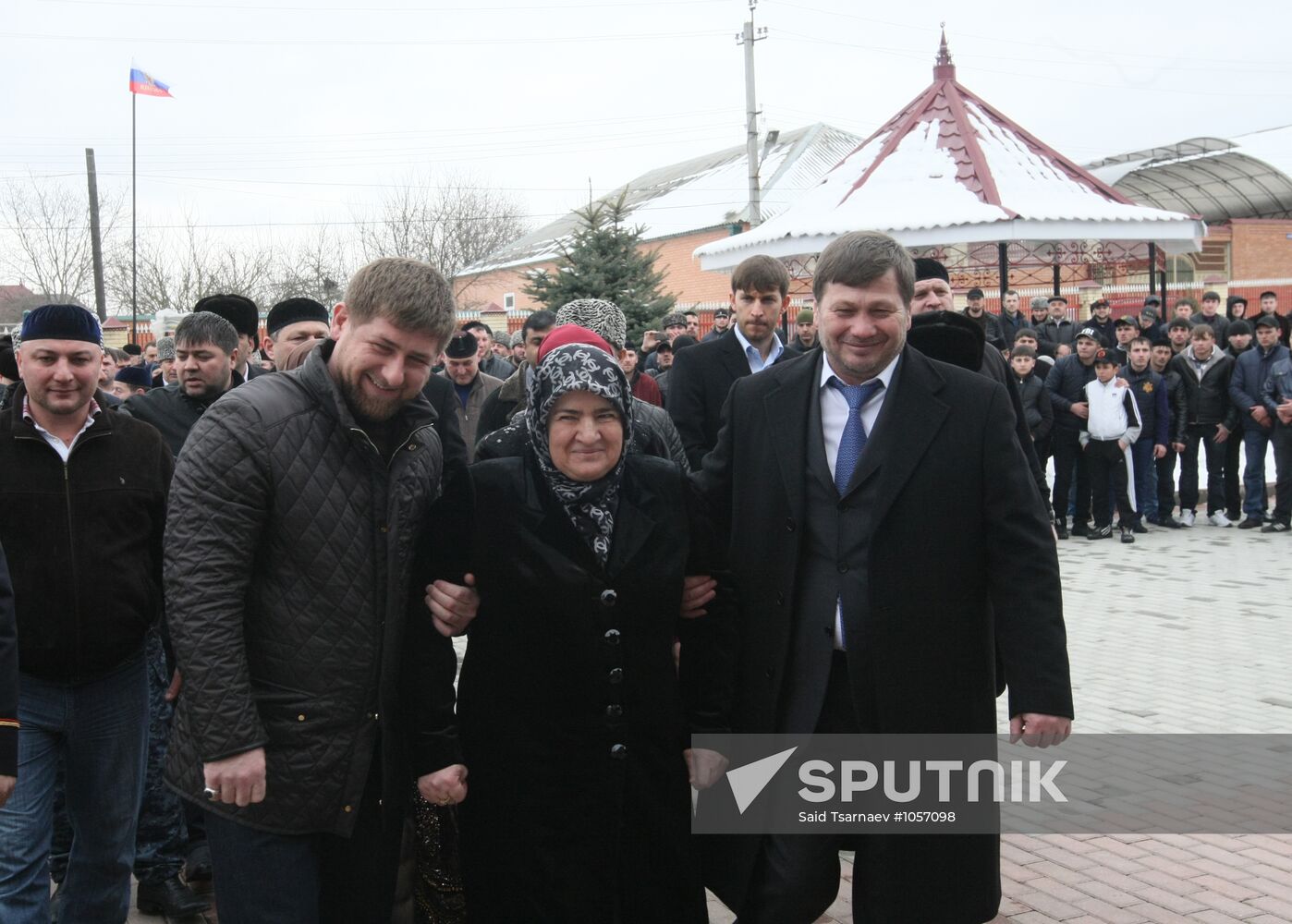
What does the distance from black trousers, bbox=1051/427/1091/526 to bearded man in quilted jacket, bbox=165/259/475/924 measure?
1090cm

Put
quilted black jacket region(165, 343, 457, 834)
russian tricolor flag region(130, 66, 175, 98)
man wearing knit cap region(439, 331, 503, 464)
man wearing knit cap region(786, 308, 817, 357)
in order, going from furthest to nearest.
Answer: russian tricolor flag region(130, 66, 175, 98) < man wearing knit cap region(786, 308, 817, 357) < man wearing knit cap region(439, 331, 503, 464) < quilted black jacket region(165, 343, 457, 834)

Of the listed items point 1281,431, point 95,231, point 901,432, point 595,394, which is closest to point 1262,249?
point 1281,431

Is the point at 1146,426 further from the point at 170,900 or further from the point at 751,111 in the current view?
the point at 751,111

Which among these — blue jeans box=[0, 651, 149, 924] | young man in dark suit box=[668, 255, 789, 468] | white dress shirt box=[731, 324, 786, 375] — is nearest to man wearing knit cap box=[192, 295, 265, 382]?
young man in dark suit box=[668, 255, 789, 468]

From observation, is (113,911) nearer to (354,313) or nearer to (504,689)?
(504,689)

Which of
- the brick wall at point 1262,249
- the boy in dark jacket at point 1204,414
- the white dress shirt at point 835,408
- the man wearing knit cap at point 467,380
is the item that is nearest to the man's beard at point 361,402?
the white dress shirt at point 835,408

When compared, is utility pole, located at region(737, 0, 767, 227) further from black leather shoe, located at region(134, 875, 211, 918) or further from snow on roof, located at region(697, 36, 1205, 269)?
black leather shoe, located at region(134, 875, 211, 918)

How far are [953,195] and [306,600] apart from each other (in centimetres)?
1538

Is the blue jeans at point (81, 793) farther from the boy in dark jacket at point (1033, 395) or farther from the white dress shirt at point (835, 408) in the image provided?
the boy in dark jacket at point (1033, 395)

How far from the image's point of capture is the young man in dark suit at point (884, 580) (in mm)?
3182

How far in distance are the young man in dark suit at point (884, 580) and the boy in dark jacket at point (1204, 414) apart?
1091 centimetres

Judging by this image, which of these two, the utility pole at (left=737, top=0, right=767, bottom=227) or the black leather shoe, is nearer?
the black leather shoe

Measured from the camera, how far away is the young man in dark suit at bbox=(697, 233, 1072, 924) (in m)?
3.18

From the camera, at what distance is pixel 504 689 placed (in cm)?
316
